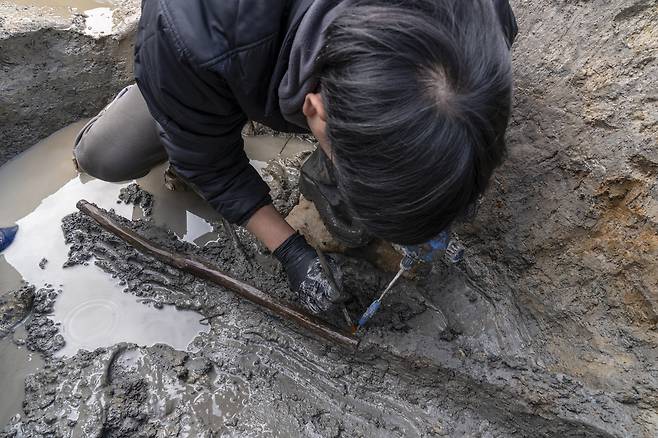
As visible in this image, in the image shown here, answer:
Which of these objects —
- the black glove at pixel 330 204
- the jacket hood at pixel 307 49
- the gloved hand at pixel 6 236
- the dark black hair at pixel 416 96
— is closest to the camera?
the dark black hair at pixel 416 96

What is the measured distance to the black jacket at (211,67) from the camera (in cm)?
117

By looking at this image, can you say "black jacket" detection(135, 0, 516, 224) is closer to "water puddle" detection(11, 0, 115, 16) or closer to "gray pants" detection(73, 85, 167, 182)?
"gray pants" detection(73, 85, 167, 182)

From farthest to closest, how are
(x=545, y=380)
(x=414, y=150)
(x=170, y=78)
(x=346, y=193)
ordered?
(x=545, y=380) < (x=170, y=78) < (x=346, y=193) < (x=414, y=150)

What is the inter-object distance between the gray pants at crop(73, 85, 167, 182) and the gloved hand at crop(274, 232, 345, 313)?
755 mm

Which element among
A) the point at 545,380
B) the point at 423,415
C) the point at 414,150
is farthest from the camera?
the point at 423,415

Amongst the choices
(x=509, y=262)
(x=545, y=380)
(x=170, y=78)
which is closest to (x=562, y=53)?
(x=509, y=262)

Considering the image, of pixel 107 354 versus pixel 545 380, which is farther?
pixel 107 354

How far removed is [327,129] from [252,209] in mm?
837

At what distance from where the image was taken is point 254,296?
78.7 inches

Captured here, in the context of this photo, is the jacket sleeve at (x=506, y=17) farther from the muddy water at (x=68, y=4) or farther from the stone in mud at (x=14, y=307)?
the muddy water at (x=68, y=4)

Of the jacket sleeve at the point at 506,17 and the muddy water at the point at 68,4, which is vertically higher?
the jacket sleeve at the point at 506,17

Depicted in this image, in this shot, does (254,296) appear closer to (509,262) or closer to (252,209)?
(252,209)

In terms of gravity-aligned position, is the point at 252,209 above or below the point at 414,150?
below

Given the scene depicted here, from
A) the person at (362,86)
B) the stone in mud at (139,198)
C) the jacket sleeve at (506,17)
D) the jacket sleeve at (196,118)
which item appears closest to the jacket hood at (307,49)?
the person at (362,86)
